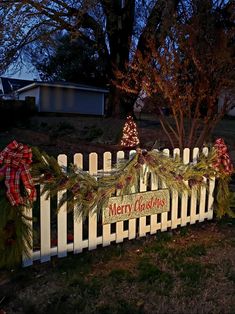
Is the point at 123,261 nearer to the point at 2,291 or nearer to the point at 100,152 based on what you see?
the point at 2,291

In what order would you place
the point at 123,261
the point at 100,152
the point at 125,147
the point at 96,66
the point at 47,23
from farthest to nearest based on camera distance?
the point at 96,66 → the point at 47,23 → the point at 100,152 → the point at 125,147 → the point at 123,261

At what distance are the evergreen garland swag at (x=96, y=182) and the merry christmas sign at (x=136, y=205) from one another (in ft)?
0.28

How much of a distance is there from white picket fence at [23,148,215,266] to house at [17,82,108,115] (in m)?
26.8

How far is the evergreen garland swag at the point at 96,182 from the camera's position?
10.9 ft

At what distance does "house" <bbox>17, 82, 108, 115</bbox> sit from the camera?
3105 centimetres

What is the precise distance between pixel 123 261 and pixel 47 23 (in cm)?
1311

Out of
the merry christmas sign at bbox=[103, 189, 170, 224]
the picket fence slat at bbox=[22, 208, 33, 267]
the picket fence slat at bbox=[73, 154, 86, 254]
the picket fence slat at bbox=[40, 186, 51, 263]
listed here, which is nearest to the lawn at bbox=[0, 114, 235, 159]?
the merry christmas sign at bbox=[103, 189, 170, 224]

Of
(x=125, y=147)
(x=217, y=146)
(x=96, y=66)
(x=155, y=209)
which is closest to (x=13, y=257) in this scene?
(x=155, y=209)

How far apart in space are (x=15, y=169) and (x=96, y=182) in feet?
3.02

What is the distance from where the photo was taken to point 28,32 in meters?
14.5

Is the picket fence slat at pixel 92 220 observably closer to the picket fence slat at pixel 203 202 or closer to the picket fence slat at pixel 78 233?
the picket fence slat at pixel 78 233

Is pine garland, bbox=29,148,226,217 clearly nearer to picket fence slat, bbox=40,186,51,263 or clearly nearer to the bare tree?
picket fence slat, bbox=40,186,51,263

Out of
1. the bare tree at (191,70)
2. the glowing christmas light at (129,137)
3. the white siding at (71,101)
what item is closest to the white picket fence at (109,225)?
the bare tree at (191,70)

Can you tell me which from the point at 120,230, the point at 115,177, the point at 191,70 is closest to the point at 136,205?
the point at 120,230
